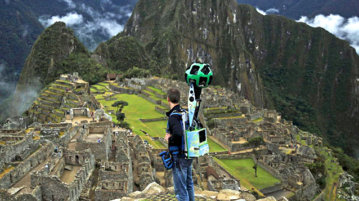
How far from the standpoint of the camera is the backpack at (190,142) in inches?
283

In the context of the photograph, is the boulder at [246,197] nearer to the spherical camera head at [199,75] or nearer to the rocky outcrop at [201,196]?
the rocky outcrop at [201,196]

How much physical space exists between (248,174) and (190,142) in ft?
86.7

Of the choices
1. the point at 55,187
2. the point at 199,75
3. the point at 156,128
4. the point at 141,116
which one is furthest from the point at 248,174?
the point at 199,75

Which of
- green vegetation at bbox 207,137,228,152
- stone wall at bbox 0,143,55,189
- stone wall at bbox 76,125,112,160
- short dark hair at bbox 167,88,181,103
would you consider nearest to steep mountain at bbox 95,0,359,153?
green vegetation at bbox 207,137,228,152

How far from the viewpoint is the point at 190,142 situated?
23.5 ft

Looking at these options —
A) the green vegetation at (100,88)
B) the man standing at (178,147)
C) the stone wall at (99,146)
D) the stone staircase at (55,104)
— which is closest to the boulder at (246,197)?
the man standing at (178,147)

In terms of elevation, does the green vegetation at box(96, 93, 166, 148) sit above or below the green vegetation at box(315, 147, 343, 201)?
above

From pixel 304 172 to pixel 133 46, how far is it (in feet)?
310

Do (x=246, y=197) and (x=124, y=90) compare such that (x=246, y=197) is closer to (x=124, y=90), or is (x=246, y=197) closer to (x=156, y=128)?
(x=156, y=128)

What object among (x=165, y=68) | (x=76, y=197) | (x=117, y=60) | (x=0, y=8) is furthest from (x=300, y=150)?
(x=165, y=68)

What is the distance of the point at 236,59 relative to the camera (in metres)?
184

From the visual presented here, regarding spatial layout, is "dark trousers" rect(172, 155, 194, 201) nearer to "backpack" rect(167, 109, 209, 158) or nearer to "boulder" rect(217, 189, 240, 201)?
"backpack" rect(167, 109, 209, 158)

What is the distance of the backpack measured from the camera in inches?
283

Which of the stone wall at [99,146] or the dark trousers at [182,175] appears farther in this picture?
the stone wall at [99,146]
